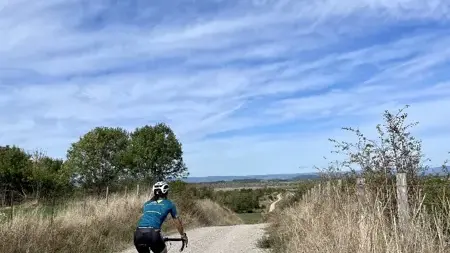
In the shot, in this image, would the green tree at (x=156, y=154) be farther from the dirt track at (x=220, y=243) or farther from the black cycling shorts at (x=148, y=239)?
the black cycling shorts at (x=148, y=239)

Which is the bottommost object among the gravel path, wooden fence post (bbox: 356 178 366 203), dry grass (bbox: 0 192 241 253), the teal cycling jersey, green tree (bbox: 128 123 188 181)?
the gravel path

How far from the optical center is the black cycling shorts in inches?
311

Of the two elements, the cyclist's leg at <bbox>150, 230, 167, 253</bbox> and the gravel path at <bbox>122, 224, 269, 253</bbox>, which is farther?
the gravel path at <bbox>122, 224, 269, 253</bbox>

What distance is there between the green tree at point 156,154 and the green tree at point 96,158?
3.71m

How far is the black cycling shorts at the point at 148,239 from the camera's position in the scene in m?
7.91

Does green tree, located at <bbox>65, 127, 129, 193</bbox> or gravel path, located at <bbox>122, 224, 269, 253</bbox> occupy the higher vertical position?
green tree, located at <bbox>65, 127, 129, 193</bbox>

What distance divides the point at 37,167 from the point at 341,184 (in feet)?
170

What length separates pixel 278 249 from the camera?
50.1 ft

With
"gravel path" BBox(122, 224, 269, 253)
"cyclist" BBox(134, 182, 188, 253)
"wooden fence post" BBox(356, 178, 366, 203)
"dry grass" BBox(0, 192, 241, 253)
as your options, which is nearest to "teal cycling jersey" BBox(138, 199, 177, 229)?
"cyclist" BBox(134, 182, 188, 253)

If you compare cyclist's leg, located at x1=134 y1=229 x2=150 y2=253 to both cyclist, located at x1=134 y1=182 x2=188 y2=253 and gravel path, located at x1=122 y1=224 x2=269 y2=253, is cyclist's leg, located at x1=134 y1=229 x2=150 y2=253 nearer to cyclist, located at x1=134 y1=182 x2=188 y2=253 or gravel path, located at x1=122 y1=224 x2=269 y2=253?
cyclist, located at x1=134 y1=182 x2=188 y2=253

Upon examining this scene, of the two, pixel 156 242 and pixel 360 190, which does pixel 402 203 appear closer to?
pixel 360 190

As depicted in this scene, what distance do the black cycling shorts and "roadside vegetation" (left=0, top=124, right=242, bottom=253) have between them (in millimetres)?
5115

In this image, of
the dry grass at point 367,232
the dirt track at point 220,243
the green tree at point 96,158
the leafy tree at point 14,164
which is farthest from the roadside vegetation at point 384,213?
the leafy tree at point 14,164

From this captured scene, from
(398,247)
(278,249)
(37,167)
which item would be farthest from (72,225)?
(37,167)
